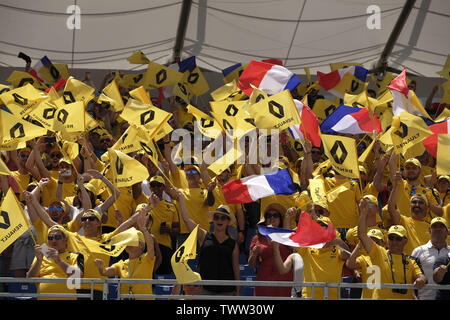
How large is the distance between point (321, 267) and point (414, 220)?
1.64 metres

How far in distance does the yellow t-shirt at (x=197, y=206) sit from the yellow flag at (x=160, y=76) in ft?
12.9

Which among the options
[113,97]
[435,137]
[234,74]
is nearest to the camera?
[435,137]

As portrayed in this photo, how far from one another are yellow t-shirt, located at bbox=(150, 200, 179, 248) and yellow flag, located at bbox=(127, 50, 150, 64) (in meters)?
6.16

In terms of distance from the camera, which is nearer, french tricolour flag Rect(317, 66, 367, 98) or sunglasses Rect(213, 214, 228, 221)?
sunglasses Rect(213, 214, 228, 221)

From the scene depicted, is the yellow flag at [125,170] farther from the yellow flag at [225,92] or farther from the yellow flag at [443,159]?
the yellow flag at [225,92]

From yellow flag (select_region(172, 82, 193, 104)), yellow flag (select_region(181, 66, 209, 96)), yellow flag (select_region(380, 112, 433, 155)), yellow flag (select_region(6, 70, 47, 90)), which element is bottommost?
yellow flag (select_region(6, 70, 47, 90))

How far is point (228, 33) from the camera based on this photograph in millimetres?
17531

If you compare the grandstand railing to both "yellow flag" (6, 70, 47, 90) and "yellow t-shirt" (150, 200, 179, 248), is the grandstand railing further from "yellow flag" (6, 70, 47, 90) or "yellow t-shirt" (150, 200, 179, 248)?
"yellow flag" (6, 70, 47, 90)

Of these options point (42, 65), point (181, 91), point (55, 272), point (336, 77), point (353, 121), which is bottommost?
point (42, 65)

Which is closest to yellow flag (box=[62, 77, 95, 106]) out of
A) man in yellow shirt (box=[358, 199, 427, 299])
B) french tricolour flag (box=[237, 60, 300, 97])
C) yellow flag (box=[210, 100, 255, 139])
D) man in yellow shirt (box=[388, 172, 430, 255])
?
french tricolour flag (box=[237, 60, 300, 97])

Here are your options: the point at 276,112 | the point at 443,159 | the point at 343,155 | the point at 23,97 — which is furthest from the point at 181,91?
the point at 443,159

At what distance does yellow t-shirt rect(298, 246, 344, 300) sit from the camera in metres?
9.02

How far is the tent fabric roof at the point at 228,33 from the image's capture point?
A: 56.0ft

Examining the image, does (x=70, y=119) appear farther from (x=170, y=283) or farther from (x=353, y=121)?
(x=170, y=283)
